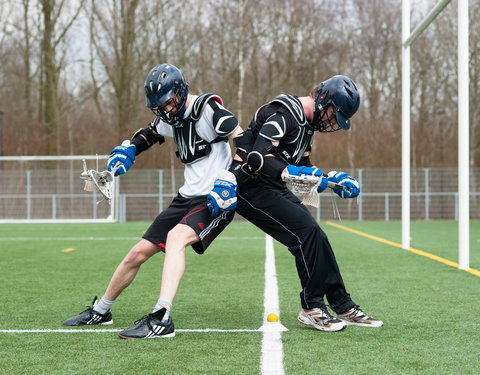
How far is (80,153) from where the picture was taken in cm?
3450

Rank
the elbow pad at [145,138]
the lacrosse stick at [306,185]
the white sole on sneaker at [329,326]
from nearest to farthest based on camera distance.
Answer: the lacrosse stick at [306,185] < the white sole on sneaker at [329,326] < the elbow pad at [145,138]

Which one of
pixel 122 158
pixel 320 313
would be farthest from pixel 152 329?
pixel 122 158

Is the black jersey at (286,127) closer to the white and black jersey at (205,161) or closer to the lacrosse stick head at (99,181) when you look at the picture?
the white and black jersey at (205,161)

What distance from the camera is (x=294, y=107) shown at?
4566 mm

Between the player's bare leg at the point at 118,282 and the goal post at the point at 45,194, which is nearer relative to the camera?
the player's bare leg at the point at 118,282

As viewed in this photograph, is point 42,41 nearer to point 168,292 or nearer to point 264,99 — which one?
point 264,99

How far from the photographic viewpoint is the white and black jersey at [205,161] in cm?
470

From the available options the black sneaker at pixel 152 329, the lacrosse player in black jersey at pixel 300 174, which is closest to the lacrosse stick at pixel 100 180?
the lacrosse player in black jersey at pixel 300 174

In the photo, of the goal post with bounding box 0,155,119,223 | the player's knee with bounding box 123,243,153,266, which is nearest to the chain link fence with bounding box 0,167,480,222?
the goal post with bounding box 0,155,119,223

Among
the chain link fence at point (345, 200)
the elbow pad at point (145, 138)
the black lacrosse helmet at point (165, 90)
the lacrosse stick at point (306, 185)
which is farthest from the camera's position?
the chain link fence at point (345, 200)

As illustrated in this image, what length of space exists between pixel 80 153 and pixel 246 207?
1211 inches

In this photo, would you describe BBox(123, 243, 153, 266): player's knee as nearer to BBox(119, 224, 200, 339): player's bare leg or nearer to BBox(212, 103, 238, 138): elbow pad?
BBox(119, 224, 200, 339): player's bare leg

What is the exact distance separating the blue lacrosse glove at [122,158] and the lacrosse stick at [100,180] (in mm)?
26

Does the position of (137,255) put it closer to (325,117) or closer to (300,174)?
(300,174)
